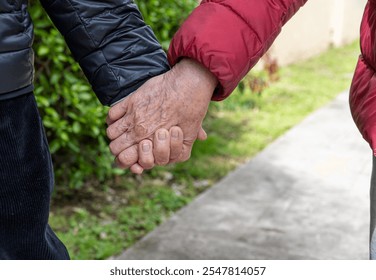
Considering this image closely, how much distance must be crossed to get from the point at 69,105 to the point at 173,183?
1.23 m

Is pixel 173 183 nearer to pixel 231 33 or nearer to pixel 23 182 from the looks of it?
pixel 23 182

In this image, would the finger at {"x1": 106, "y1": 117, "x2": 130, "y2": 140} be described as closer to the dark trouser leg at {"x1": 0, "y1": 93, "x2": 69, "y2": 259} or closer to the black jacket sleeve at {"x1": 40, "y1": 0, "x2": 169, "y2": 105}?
the black jacket sleeve at {"x1": 40, "y1": 0, "x2": 169, "y2": 105}

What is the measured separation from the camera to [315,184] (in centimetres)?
564

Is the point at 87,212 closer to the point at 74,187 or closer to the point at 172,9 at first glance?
the point at 74,187

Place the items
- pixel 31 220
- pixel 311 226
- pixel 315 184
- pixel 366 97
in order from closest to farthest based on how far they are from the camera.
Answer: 1. pixel 366 97
2. pixel 31 220
3. pixel 311 226
4. pixel 315 184

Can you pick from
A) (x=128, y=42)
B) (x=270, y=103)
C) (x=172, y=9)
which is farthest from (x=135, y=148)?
(x=270, y=103)

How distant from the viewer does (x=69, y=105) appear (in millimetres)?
4820

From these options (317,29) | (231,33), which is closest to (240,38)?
(231,33)

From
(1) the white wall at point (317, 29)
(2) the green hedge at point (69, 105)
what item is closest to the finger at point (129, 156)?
(2) the green hedge at point (69, 105)

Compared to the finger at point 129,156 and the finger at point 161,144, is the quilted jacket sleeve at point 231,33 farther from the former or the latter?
the finger at point 129,156

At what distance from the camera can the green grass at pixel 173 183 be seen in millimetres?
4736

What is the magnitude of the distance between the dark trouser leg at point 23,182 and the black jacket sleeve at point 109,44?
0.28 meters

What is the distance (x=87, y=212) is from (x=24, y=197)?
2.73 meters
